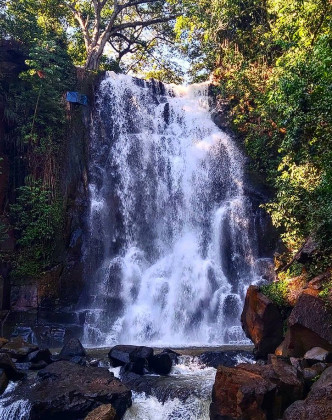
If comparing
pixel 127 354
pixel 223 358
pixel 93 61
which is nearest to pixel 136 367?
pixel 127 354

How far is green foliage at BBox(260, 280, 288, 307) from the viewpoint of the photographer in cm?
1034

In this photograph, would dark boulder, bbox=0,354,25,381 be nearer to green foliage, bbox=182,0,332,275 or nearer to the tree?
green foliage, bbox=182,0,332,275

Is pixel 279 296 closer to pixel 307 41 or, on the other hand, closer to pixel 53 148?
pixel 307 41

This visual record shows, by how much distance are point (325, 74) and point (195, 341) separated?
29.1 feet

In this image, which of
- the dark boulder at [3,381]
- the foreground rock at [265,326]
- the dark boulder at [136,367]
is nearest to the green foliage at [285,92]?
the foreground rock at [265,326]

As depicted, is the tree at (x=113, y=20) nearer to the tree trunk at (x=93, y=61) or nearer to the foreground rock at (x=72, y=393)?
the tree trunk at (x=93, y=61)

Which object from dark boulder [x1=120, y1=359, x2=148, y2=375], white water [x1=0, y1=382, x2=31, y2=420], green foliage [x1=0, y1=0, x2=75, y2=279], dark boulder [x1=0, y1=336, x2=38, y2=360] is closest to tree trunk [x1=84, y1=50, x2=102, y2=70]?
green foliage [x1=0, y1=0, x2=75, y2=279]

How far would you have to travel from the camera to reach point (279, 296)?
10445 millimetres

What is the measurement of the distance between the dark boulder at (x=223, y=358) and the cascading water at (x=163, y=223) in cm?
290

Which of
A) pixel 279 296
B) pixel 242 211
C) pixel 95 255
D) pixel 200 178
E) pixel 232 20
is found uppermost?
pixel 232 20

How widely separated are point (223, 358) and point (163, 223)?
823cm

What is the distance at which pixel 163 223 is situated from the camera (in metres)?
17.0

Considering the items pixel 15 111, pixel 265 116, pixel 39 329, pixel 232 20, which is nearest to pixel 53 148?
pixel 15 111

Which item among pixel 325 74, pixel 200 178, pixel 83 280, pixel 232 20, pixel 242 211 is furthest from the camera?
pixel 232 20
